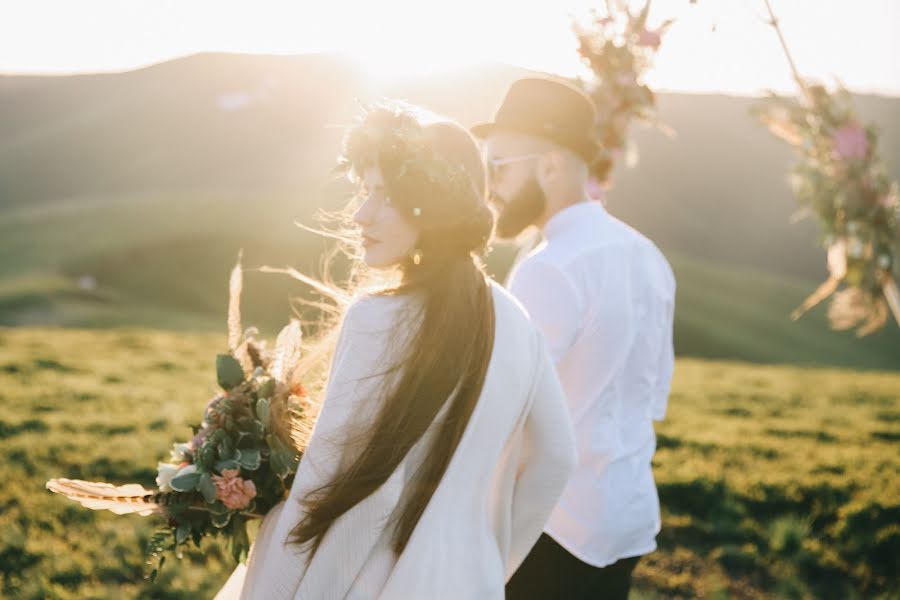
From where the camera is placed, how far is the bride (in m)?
2.24

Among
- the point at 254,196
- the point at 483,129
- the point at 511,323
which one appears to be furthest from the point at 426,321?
the point at 254,196

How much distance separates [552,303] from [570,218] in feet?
1.72

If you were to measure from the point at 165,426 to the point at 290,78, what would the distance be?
82952 mm

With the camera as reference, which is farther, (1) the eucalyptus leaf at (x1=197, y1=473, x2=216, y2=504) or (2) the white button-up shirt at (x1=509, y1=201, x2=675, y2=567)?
(2) the white button-up shirt at (x1=509, y1=201, x2=675, y2=567)

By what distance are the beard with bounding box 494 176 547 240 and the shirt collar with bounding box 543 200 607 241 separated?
0.33ft

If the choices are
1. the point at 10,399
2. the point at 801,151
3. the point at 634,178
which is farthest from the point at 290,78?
the point at 801,151

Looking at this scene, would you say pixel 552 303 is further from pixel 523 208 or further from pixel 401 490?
pixel 401 490

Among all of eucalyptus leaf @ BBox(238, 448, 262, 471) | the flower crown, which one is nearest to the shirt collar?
the flower crown

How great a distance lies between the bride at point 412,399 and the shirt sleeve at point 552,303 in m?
0.43

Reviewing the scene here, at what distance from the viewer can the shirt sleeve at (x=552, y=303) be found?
2.97m

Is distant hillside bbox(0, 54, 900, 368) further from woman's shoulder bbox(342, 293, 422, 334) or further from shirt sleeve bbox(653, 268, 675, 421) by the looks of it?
woman's shoulder bbox(342, 293, 422, 334)

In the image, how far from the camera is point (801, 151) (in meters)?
4.37

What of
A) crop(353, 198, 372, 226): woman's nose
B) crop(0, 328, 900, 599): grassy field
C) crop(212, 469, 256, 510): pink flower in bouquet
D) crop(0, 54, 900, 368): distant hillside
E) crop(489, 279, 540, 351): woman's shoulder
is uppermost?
crop(353, 198, 372, 226): woman's nose

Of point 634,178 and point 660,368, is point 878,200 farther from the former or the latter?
point 634,178
